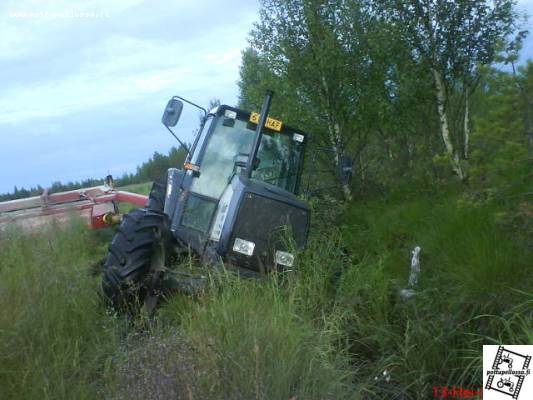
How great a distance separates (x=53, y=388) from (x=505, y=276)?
334 cm

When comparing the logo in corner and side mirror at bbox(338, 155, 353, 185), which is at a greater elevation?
side mirror at bbox(338, 155, 353, 185)

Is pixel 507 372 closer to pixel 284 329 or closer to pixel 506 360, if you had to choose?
pixel 506 360

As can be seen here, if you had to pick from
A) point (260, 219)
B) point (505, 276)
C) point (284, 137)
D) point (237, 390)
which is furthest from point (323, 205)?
point (237, 390)

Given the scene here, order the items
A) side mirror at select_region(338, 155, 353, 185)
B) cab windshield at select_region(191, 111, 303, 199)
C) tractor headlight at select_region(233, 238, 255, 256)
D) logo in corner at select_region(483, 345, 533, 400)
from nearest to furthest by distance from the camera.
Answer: logo in corner at select_region(483, 345, 533, 400) < tractor headlight at select_region(233, 238, 255, 256) < cab windshield at select_region(191, 111, 303, 199) < side mirror at select_region(338, 155, 353, 185)

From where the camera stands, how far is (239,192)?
17.6 ft

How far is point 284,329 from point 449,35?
778 cm

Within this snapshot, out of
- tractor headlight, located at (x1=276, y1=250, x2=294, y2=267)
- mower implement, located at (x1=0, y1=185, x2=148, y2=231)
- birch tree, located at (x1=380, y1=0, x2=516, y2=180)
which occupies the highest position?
birch tree, located at (x1=380, y1=0, x2=516, y2=180)

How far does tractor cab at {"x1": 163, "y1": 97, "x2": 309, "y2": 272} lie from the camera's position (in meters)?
5.35

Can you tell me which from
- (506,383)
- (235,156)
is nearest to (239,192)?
(235,156)

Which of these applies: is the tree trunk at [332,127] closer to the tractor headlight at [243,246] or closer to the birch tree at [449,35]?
the birch tree at [449,35]

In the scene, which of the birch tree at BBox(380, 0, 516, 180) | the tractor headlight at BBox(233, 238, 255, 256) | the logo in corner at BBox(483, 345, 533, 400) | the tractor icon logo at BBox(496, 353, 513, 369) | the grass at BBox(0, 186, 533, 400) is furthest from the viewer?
the birch tree at BBox(380, 0, 516, 180)

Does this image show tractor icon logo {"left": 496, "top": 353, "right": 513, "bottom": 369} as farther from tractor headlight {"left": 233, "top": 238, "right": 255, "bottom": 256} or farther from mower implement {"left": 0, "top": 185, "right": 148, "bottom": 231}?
mower implement {"left": 0, "top": 185, "right": 148, "bottom": 231}

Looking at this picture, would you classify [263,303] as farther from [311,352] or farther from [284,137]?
[284,137]

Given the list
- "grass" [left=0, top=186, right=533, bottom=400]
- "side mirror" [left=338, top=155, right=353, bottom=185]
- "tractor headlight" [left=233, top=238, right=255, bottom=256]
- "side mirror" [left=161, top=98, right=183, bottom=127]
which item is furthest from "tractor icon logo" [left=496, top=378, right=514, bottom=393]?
"side mirror" [left=161, top=98, right=183, bottom=127]
